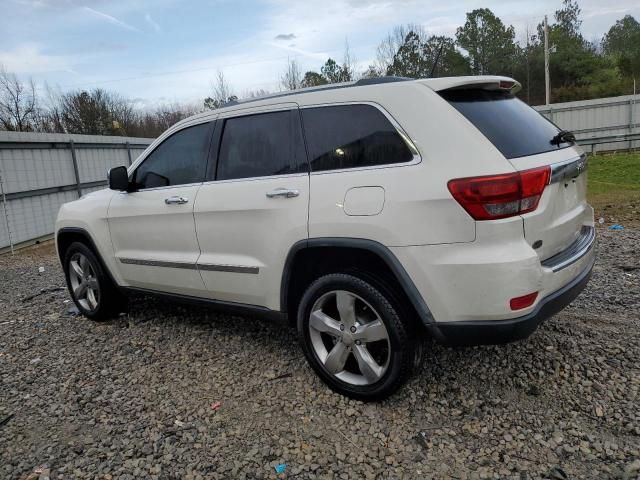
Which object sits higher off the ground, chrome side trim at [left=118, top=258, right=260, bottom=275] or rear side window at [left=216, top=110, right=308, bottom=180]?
rear side window at [left=216, top=110, right=308, bottom=180]

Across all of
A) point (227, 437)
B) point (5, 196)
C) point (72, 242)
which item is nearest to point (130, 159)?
point (5, 196)

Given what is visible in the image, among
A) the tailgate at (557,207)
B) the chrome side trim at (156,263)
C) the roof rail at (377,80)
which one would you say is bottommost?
the chrome side trim at (156,263)

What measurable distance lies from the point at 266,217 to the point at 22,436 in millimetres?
1944

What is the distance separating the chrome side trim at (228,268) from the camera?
325 centimetres

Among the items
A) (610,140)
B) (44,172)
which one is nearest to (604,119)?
(610,140)

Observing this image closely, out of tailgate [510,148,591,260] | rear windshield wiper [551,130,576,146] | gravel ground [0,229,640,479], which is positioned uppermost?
rear windshield wiper [551,130,576,146]

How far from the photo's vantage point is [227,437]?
2777 millimetres

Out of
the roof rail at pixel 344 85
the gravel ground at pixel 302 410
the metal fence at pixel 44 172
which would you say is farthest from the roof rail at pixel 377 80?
the metal fence at pixel 44 172

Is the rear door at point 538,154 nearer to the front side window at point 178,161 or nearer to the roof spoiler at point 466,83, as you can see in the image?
the roof spoiler at point 466,83

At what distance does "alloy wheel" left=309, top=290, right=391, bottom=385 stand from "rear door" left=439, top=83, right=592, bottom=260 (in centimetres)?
99

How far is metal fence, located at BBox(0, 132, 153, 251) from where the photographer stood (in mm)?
10031

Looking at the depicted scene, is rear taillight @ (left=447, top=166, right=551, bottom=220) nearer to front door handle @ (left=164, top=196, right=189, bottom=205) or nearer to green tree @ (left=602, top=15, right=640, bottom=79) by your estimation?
front door handle @ (left=164, top=196, right=189, bottom=205)

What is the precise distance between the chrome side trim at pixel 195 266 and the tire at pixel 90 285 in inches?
18.4

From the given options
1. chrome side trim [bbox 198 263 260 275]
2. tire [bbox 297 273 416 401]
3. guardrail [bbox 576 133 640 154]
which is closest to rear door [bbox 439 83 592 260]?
tire [bbox 297 273 416 401]
